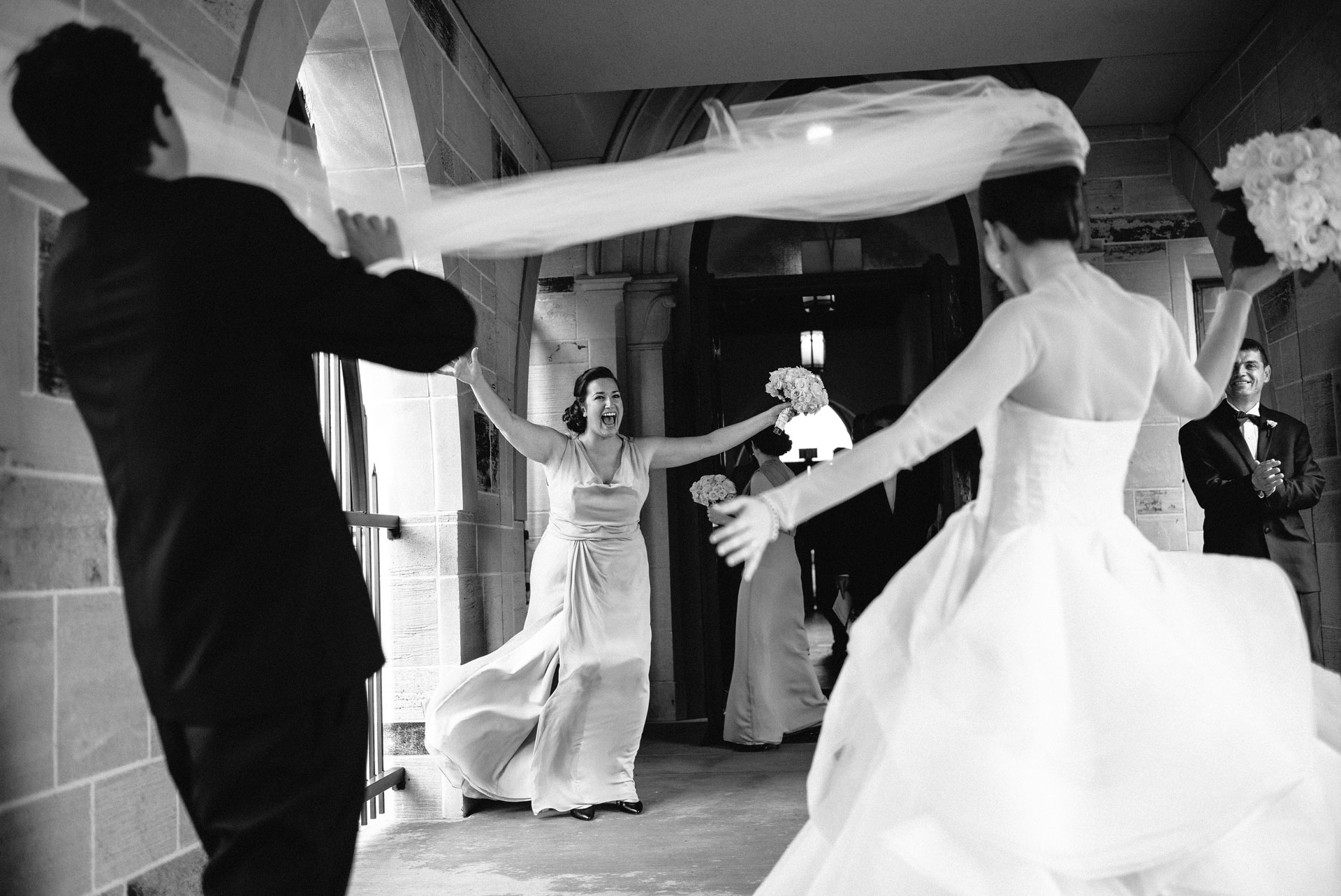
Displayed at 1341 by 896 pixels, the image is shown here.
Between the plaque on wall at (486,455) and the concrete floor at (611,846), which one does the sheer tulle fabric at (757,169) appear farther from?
the plaque on wall at (486,455)

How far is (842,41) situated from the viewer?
5.50 meters

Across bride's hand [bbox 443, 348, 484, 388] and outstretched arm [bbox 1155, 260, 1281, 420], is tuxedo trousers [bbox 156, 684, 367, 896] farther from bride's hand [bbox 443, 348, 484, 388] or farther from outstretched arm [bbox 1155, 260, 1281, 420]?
bride's hand [bbox 443, 348, 484, 388]

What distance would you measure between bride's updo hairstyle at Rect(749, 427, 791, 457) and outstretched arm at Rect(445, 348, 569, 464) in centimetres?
182

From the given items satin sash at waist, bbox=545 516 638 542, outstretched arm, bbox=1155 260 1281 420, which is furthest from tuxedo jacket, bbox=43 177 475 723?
satin sash at waist, bbox=545 516 638 542

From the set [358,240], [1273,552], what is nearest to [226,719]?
[358,240]

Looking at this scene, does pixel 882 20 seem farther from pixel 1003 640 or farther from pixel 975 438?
pixel 1003 640

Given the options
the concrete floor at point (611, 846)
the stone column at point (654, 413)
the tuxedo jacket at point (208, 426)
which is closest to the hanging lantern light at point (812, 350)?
the stone column at point (654, 413)

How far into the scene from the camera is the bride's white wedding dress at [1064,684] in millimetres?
1983

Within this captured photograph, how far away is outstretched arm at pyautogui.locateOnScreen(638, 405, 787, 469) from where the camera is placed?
199 inches

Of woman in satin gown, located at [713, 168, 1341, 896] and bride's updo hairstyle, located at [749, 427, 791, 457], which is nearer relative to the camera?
woman in satin gown, located at [713, 168, 1341, 896]

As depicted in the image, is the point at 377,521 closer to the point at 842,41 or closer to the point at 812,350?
the point at 842,41

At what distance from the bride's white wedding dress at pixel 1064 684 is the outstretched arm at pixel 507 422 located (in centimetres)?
237

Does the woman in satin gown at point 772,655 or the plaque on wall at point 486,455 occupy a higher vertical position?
the plaque on wall at point 486,455

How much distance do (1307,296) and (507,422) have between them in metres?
3.41
